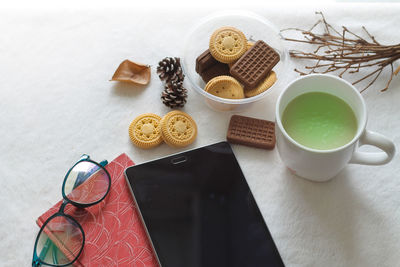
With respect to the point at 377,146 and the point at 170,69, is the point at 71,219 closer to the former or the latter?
the point at 170,69

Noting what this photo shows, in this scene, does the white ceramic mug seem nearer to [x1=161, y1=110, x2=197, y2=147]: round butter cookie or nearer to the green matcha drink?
the green matcha drink

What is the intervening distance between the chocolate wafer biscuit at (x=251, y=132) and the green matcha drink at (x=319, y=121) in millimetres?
82

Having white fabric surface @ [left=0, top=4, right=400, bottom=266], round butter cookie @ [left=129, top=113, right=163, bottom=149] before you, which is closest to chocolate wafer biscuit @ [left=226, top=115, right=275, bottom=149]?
white fabric surface @ [left=0, top=4, right=400, bottom=266]

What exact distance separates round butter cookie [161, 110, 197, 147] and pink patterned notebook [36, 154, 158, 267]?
0.29 feet

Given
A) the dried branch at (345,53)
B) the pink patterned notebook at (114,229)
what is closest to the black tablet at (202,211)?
the pink patterned notebook at (114,229)

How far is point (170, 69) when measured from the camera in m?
0.76

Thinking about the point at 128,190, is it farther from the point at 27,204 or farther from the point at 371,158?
the point at 371,158

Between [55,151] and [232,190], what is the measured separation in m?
0.31

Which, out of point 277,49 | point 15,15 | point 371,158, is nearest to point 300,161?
point 371,158

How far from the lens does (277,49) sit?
79cm

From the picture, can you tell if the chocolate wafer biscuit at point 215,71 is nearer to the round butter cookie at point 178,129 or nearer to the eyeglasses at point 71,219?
the round butter cookie at point 178,129

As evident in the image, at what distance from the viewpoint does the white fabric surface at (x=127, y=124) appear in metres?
0.68

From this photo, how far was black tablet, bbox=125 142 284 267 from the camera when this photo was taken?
0.65 m

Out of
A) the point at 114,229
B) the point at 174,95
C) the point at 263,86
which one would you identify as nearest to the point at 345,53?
the point at 263,86
